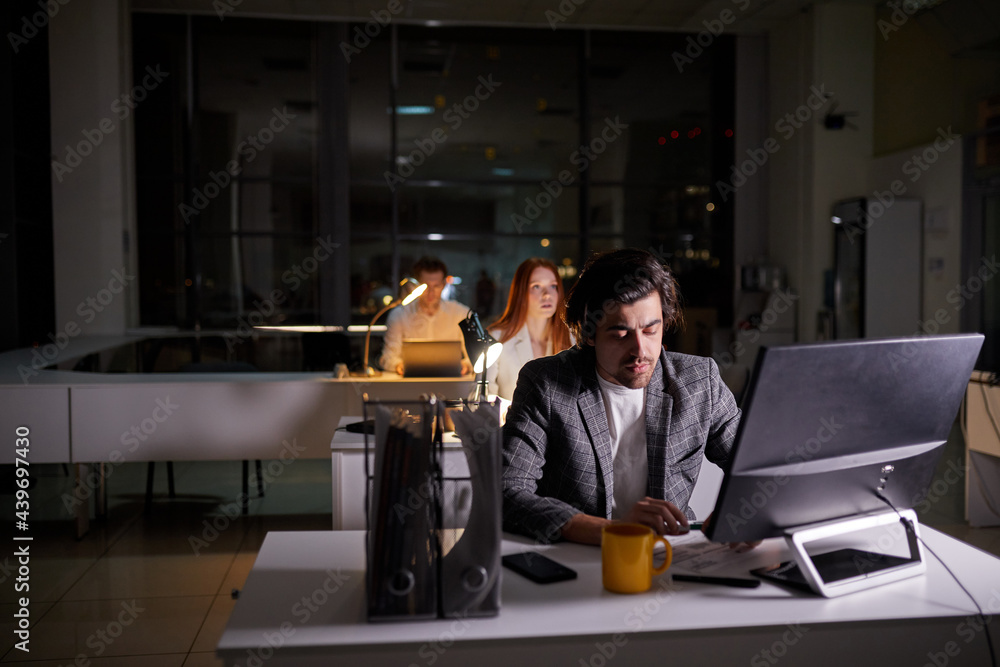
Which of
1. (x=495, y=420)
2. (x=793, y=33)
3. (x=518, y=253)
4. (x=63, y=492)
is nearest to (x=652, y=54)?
(x=793, y=33)

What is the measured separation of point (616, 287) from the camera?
1.72 metres

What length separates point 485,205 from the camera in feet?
28.4

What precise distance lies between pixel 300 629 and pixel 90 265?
7.54 metres

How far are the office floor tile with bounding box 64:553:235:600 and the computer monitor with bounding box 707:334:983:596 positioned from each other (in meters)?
2.73

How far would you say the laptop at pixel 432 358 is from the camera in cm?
400

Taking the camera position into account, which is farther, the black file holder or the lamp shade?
the lamp shade

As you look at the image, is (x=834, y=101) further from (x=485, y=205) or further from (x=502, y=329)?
(x=502, y=329)

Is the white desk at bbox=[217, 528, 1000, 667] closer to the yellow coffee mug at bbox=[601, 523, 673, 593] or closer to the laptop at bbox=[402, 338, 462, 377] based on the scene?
the yellow coffee mug at bbox=[601, 523, 673, 593]

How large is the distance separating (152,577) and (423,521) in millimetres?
2816

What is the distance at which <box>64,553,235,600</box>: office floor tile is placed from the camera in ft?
10.7

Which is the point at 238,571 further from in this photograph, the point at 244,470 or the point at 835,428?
the point at 835,428

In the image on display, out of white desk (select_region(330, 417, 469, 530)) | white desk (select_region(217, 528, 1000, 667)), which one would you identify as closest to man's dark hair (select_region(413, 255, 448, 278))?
white desk (select_region(330, 417, 469, 530))

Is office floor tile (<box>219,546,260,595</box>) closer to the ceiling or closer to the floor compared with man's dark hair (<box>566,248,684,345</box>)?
closer to the floor

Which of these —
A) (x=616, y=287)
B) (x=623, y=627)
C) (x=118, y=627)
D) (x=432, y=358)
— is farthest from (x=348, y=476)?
(x=623, y=627)
